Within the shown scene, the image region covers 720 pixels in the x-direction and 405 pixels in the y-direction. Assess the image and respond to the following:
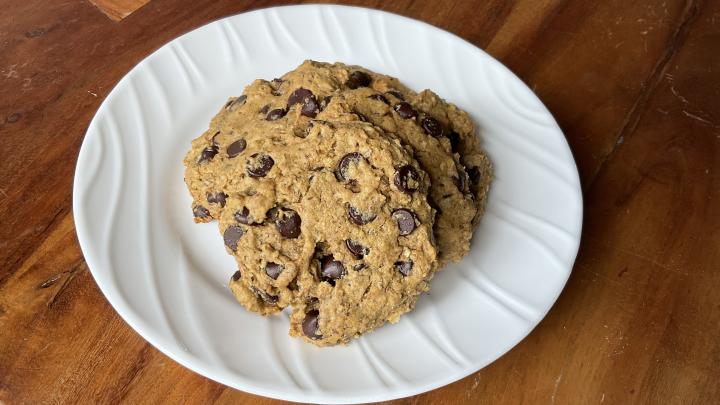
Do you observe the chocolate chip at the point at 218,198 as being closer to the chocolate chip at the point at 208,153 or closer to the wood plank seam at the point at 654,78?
the chocolate chip at the point at 208,153

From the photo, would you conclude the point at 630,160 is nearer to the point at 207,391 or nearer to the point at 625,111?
the point at 625,111

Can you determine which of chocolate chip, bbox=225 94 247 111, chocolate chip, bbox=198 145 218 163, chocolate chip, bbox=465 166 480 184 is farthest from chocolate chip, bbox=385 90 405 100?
chocolate chip, bbox=198 145 218 163

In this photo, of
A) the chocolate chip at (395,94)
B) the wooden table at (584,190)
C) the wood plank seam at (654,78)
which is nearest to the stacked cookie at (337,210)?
the chocolate chip at (395,94)

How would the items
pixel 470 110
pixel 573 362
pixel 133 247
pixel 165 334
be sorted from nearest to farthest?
pixel 165 334 → pixel 133 247 → pixel 573 362 → pixel 470 110

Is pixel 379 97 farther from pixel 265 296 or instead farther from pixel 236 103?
pixel 265 296

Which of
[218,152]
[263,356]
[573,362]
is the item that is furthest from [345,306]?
[573,362]
